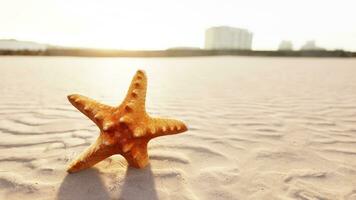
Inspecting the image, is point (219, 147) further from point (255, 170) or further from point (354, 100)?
point (354, 100)


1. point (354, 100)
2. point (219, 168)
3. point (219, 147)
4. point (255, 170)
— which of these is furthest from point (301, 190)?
point (354, 100)

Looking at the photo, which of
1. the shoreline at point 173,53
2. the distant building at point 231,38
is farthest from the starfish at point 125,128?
the distant building at point 231,38

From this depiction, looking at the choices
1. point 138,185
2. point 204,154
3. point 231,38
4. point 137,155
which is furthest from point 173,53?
point 231,38

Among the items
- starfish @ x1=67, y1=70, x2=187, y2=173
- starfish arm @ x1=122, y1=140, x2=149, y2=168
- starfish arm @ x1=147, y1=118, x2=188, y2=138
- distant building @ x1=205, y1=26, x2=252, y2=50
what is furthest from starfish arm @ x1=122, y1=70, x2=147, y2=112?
distant building @ x1=205, y1=26, x2=252, y2=50

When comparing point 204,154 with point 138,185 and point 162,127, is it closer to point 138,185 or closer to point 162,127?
point 162,127

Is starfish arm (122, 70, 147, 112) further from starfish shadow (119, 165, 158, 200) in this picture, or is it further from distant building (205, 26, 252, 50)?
distant building (205, 26, 252, 50)

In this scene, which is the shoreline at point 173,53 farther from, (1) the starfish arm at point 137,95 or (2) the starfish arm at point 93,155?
(2) the starfish arm at point 93,155
